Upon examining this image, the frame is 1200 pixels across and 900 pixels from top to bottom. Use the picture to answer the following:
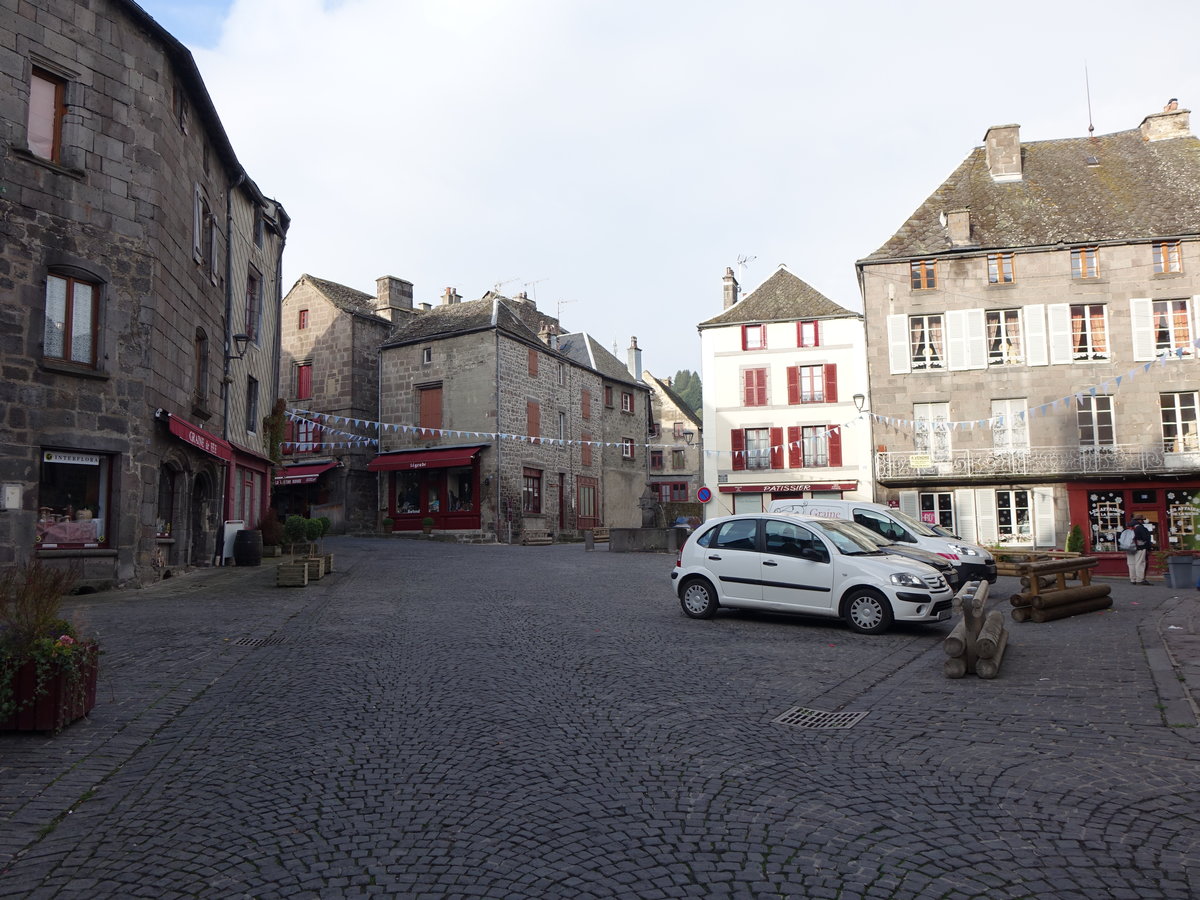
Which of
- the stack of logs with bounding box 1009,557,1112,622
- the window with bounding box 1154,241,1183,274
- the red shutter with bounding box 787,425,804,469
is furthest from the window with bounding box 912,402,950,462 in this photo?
the stack of logs with bounding box 1009,557,1112,622

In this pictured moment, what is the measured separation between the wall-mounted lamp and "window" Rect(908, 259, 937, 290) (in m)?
21.4

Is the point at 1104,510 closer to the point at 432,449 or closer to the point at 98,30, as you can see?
the point at 432,449

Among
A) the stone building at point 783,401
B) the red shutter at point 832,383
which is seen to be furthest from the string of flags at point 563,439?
the red shutter at point 832,383

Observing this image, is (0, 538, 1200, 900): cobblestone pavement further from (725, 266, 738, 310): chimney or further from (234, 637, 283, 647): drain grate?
(725, 266, 738, 310): chimney

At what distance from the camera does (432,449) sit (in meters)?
36.1

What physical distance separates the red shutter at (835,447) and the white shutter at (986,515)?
5.68 meters

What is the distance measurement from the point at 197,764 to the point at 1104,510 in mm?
30333

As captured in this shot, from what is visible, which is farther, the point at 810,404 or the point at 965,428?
the point at 810,404

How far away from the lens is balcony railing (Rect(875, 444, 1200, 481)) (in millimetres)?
28703

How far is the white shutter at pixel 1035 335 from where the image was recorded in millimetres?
30281

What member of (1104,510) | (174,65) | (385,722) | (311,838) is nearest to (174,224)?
(174,65)

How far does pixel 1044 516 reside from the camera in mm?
29828

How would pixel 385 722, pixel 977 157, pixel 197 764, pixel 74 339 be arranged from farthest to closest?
pixel 977 157
pixel 74 339
pixel 385 722
pixel 197 764

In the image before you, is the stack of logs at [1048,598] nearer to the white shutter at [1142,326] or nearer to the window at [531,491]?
the white shutter at [1142,326]
